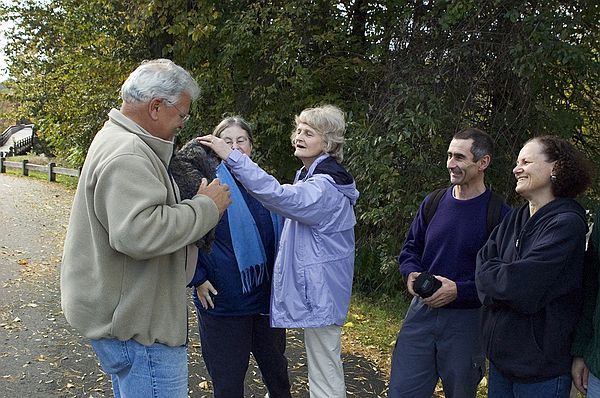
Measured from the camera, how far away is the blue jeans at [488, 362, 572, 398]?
2629mm

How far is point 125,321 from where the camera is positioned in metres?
2.21

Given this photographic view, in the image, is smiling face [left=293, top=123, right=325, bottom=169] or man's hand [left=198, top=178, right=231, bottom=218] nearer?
man's hand [left=198, top=178, right=231, bottom=218]

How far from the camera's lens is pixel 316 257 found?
10.6 feet

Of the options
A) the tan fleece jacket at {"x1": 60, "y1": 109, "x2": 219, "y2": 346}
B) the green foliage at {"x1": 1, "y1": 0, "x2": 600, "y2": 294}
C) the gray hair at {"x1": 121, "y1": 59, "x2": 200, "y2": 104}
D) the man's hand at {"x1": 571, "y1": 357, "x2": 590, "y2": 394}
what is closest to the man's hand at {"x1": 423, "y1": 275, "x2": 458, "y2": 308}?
the man's hand at {"x1": 571, "y1": 357, "x2": 590, "y2": 394}

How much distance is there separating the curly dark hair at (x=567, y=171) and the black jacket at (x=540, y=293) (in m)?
0.06

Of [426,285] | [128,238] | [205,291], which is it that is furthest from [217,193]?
[426,285]

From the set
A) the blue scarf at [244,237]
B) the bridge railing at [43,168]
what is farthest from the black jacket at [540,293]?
the bridge railing at [43,168]

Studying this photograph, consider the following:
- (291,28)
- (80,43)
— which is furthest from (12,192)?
(291,28)

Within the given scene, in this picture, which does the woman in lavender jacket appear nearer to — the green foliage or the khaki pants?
the khaki pants

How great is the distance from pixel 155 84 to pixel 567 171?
5.91 ft

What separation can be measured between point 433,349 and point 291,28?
5.41 m

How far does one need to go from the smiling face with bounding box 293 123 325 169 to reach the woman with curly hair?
1.04m

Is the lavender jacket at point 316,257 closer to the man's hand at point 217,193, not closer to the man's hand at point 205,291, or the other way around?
the man's hand at point 205,291

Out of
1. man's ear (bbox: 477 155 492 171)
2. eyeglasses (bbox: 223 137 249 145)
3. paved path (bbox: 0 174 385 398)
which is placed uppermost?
man's ear (bbox: 477 155 492 171)
